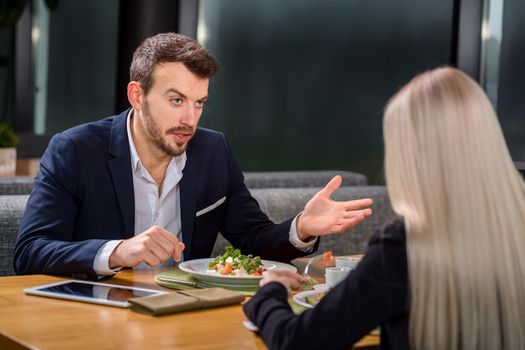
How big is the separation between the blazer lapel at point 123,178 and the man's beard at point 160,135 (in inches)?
3.1

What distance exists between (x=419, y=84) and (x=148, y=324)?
2.35 ft

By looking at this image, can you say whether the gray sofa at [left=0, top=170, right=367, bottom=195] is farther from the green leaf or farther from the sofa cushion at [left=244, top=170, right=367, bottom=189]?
the green leaf

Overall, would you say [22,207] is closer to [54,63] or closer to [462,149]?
[462,149]

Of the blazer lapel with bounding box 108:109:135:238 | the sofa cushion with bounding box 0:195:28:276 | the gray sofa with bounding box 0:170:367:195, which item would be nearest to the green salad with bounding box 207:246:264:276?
the blazer lapel with bounding box 108:109:135:238

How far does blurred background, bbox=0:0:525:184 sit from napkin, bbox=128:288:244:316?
6.26 ft

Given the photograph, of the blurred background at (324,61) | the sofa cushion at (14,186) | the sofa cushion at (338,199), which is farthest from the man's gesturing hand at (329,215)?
the sofa cushion at (14,186)

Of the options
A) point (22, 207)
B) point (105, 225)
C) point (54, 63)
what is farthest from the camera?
point (54, 63)

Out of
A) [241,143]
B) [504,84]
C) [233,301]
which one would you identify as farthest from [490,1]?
[233,301]

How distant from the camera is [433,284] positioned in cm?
147

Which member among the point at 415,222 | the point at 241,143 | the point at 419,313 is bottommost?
the point at 241,143

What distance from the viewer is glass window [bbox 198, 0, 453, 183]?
4727 millimetres

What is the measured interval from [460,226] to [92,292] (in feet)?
3.07

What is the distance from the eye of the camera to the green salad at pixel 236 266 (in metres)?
2.22

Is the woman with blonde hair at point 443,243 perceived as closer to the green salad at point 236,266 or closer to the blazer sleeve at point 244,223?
the green salad at point 236,266
